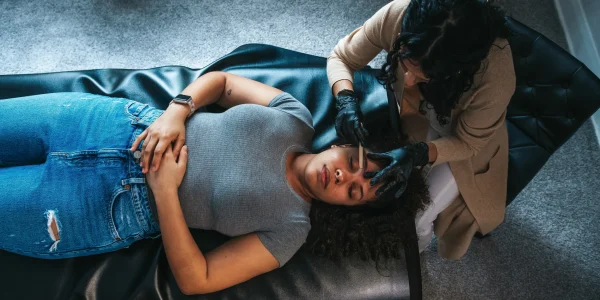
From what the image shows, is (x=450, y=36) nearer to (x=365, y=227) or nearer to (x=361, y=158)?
(x=361, y=158)

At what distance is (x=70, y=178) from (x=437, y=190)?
1200 mm

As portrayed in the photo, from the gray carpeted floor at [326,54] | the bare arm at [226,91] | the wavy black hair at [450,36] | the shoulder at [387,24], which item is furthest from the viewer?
the gray carpeted floor at [326,54]

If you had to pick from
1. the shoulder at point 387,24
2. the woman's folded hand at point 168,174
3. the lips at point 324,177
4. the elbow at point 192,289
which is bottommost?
the elbow at point 192,289

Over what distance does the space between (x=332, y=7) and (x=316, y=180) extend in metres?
1.56

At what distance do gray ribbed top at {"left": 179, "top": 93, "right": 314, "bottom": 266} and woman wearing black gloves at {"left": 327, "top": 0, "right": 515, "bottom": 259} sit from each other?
0.26 m

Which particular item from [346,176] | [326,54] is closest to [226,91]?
[346,176]

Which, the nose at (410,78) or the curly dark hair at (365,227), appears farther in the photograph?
the curly dark hair at (365,227)

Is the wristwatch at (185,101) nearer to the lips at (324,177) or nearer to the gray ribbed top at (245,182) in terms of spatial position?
the gray ribbed top at (245,182)

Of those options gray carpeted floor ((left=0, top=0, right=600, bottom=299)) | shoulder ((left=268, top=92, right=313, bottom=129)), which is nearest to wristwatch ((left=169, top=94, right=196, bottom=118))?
shoulder ((left=268, top=92, right=313, bottom=129))

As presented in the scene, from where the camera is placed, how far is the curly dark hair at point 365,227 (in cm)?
144

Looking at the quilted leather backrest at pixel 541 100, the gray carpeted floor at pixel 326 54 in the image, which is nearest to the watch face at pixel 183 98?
the gray carpeted floor at pixel 326 54

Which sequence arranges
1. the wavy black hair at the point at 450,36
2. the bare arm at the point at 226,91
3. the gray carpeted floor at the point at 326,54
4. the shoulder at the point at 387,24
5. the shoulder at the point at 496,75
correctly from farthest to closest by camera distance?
1. the gray carpeted floor at the point at 326,54
2. the bare arm at the point at 226,91
3. the shoulder at the point at 387,24
4. the shoulder at the point at 496,75
5. the wavy black hair at the point at 450,36

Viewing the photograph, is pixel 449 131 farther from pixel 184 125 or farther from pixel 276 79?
pixel 184 125

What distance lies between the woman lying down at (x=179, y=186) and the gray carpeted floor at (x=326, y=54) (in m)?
0.87
